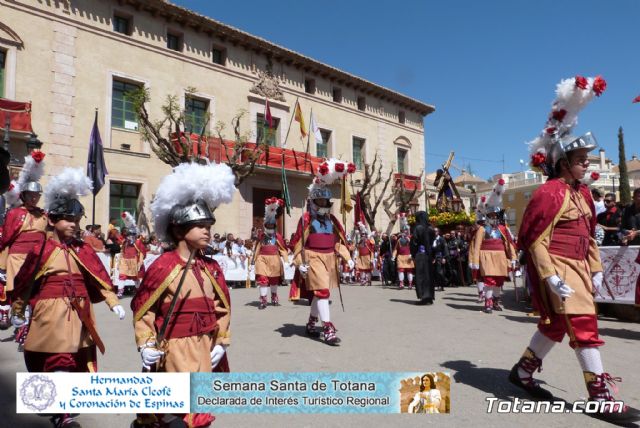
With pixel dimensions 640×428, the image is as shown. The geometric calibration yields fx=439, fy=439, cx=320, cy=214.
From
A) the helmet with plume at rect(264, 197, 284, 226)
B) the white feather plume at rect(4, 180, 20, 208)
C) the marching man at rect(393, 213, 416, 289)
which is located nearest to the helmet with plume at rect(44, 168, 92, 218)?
the white feather plume at rect(4, 180, 20, 208)

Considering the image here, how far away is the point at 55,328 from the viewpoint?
3.42 meters

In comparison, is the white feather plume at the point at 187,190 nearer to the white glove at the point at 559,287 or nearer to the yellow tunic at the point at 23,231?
the white glove at the point at 559,287

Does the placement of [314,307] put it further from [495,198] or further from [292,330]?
[495,198]

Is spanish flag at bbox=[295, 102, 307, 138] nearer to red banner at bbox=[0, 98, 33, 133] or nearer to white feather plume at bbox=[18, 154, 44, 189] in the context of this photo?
red banner at bbox=[0, 98, 33, 133]

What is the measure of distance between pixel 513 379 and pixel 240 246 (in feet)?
45.6

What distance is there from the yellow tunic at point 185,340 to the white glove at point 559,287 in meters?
2.54

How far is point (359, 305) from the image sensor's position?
1038 cm

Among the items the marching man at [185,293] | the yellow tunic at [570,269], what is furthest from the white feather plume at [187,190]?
the yellow tunic at [570,269]

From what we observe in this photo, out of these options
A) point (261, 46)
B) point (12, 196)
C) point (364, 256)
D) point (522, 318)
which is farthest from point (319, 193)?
point (261, 46)

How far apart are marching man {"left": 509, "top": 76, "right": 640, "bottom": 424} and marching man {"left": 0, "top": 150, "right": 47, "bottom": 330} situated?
19.1ft

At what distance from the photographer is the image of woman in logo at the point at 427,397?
9.70 ft

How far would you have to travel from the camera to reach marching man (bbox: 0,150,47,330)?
5.88 meters

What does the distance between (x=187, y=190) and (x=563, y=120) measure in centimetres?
357

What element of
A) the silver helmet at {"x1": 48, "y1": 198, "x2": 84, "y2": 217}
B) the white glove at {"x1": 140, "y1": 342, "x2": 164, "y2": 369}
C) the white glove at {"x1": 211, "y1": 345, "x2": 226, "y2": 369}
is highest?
the silver helmet at {"x1": 48, "y1": 198, "x2": 84, "y2": 217}
